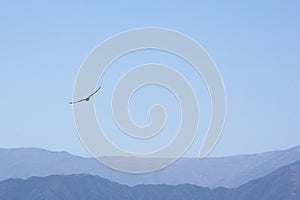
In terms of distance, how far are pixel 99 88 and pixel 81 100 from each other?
1.24m

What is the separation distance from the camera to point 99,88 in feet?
104

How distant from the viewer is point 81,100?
31.7m
